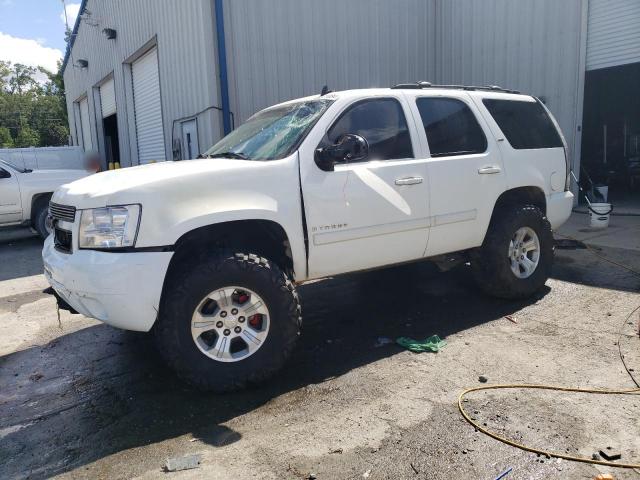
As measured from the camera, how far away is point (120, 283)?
10.4 feet

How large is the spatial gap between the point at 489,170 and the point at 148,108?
11.0 metres

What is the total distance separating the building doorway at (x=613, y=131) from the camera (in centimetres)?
1449

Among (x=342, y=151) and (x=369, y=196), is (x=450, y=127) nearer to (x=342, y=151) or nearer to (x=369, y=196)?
(x=369, y=196)

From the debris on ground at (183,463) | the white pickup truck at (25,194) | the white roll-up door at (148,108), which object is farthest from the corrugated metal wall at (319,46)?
the debris on ground at (183,463)

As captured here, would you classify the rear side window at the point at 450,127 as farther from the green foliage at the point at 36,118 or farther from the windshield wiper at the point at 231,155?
the green foliage at the point at 36,118

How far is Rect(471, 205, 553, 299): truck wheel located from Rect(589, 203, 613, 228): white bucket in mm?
4344

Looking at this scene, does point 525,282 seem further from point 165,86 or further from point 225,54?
point 165,86

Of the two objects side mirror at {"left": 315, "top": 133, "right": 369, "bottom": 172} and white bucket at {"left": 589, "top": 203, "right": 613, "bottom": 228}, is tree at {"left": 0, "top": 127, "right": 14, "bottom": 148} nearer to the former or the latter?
white bucket at {"left": 589, "top": 203, "right": 613, "bottom": 228}

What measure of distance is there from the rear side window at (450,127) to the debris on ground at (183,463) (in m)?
3.06

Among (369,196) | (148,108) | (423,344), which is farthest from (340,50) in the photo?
(423,344)

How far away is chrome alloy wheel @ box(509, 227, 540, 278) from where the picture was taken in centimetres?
513

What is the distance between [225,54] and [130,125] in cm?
645

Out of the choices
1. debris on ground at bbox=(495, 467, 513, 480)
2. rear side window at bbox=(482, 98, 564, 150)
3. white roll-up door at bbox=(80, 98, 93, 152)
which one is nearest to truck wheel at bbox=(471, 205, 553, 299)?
rear side window at bbox=(482, 98, 564, 150)

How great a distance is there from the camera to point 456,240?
184 inches
